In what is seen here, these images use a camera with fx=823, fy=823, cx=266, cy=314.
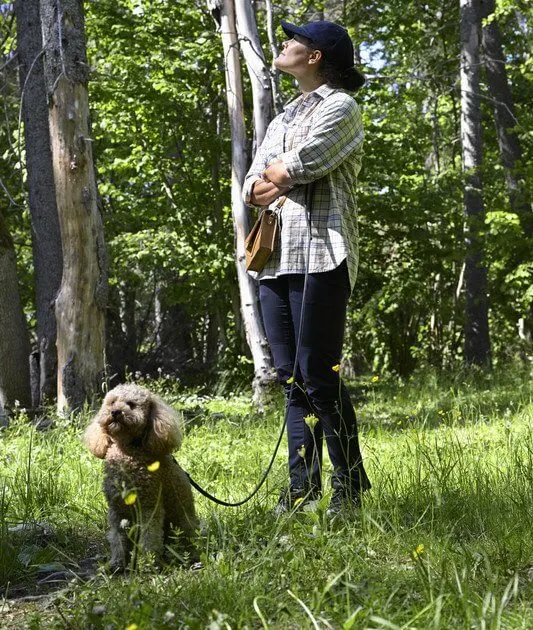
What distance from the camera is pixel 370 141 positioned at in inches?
485

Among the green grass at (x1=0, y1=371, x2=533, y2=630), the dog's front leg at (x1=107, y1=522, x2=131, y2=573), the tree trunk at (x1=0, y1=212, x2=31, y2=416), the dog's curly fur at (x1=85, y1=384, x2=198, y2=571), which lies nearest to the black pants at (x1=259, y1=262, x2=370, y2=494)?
the green grass at (x1=0, y1=371, x2=533, y2=630)

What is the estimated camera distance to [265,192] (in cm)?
379

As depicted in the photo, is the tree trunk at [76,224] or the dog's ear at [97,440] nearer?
the dog's ear at [97,440]

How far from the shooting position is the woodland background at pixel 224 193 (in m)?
12.1

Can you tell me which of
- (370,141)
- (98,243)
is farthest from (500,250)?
(98,243)

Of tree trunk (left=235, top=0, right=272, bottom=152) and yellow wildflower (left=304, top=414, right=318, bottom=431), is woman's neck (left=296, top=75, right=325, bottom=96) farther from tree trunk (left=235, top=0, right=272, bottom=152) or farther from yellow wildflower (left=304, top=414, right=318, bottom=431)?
tree trunk (left=235, top=0, right=272, bottom=152)

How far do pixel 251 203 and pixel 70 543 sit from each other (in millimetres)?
1821

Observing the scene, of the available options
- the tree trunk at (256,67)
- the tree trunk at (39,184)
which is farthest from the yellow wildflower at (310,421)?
the tree trunk at (39,184)

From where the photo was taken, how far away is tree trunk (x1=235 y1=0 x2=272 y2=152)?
834cm

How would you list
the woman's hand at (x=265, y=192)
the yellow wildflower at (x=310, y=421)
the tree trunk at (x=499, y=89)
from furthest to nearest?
the tree trunk at (x=499, y=89), the woman's hand at (x=265, y=192), the yellow wildflower at (x=310, y=421)

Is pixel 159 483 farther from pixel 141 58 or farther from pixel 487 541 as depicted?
pixel 141 58

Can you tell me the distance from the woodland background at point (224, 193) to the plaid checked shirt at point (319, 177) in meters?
6.96

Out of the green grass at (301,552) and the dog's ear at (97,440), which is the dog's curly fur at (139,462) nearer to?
the dog's ear at (97,440)

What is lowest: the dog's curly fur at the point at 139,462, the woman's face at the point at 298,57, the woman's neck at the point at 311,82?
the dog's curly fur at the point at 139,462
